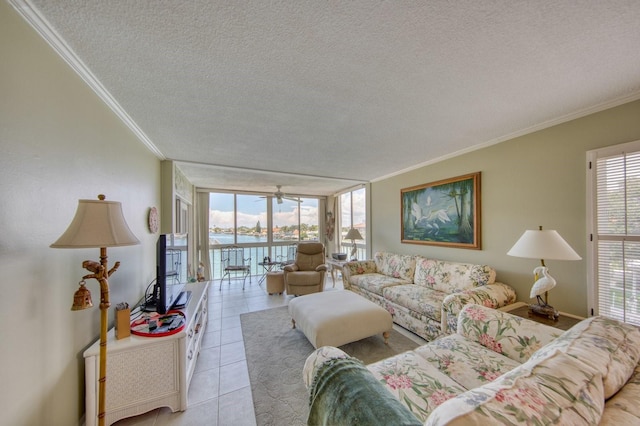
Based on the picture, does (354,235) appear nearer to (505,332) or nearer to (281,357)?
(281,357)

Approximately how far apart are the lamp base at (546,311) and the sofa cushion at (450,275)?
561 mm

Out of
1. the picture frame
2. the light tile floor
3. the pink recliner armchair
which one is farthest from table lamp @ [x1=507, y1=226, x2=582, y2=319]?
the pink recliner armchair

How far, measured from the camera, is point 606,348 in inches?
36.7

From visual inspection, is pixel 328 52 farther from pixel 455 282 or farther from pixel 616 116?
pixel 455 282

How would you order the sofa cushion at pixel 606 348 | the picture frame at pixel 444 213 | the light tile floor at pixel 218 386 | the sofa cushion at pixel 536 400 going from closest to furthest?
the sofa cushion at pixel 536 400
the sofa cushion at pixel 606 348
the light tile floor at pixel 218 386
the picture frame at pixel 444 213

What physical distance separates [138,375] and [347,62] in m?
2.54

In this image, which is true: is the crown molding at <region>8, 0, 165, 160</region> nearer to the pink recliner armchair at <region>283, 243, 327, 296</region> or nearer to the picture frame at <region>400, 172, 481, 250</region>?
the pink recliner armchair at <region>283, 243, 327, 296</region>

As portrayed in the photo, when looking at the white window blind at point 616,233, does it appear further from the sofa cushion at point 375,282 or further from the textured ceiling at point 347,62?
the sofa cushion at point 375,282

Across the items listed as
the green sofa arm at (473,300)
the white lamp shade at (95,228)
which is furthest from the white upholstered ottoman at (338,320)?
the white lamp shade at (95,228)

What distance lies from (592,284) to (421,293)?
146 centimetres

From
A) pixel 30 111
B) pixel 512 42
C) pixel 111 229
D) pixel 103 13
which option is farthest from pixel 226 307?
pixel 512 42

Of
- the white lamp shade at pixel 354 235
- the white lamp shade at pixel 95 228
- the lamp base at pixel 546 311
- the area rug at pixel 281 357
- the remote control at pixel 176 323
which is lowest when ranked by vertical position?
the area rug at pixel 281 357

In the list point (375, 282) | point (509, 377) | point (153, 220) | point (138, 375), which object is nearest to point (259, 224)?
point (153, 220)

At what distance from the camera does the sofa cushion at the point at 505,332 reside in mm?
1479
